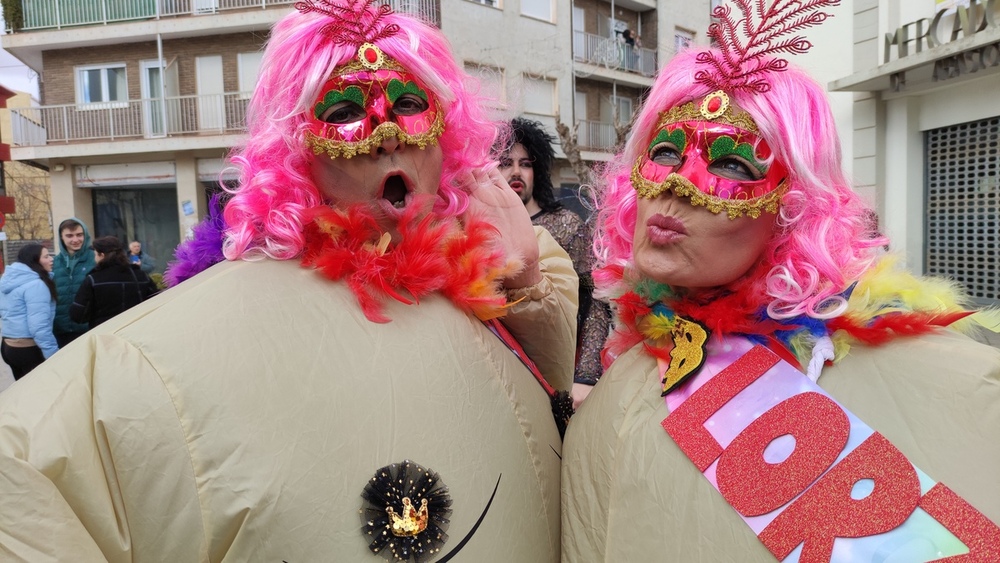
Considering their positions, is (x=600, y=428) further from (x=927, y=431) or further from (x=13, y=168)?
(x=13, y=168)

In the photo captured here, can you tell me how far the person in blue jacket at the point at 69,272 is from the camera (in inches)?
195

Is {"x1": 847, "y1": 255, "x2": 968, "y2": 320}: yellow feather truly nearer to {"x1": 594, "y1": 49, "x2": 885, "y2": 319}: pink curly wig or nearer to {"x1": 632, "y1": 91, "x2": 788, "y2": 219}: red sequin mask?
{"x1": 594, "y1": 49, "x2": 885, "y2": 319}: pink curly wig

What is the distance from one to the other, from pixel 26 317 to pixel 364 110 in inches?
173

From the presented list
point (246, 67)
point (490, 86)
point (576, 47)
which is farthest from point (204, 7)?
point (490, 86)

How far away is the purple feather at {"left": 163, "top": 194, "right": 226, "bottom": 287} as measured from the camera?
1722 mm

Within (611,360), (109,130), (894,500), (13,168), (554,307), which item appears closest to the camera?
(894,500)

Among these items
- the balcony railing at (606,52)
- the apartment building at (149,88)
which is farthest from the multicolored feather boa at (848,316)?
the balcony railing at (606,52)

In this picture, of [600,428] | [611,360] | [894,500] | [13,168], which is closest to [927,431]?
[894,500]

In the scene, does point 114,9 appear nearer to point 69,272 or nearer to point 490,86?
point 69,272

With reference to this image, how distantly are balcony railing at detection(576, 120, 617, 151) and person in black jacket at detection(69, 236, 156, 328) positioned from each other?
1478 cm

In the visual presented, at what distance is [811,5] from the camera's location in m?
1.45

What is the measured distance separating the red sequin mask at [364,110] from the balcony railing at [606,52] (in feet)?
57.2

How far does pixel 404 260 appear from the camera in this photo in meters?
1.58

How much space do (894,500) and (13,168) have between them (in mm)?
45463
